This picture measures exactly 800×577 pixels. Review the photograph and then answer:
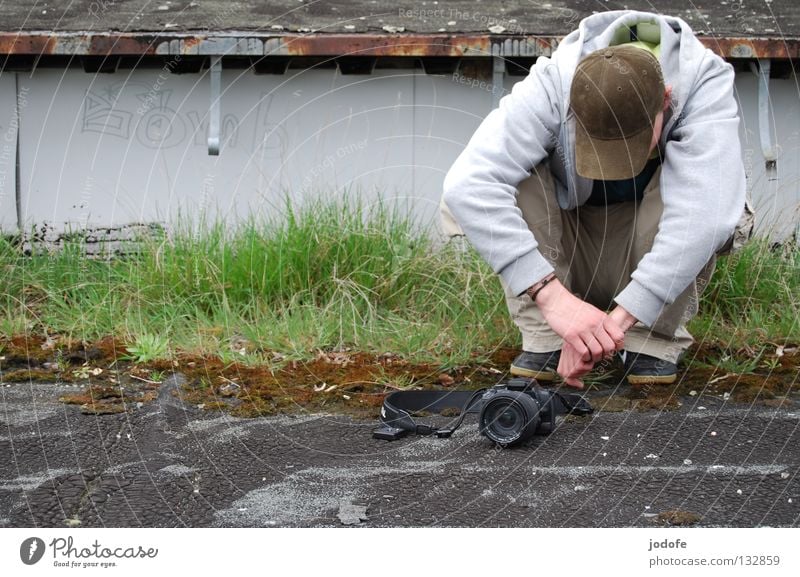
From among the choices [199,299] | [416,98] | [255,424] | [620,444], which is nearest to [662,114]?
[620,444]

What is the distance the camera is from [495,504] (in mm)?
2486

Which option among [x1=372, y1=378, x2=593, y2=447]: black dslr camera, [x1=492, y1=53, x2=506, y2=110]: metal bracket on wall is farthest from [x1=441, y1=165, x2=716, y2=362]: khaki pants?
[x1=492, y1=53, x2=506, y2=110]: metal bracket on wall

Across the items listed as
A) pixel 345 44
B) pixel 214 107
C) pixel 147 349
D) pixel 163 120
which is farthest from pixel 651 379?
pixel 163 120

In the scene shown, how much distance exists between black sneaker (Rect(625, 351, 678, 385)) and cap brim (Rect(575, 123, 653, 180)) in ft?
2.71

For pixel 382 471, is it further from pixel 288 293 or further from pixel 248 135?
pixel 248 135

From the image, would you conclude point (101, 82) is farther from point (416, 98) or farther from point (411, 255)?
point (411, 255)

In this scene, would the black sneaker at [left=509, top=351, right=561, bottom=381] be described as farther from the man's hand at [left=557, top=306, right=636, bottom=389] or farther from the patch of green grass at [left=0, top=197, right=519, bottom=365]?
the man's hand at [left=557, top=306, right=636, bottom=389]

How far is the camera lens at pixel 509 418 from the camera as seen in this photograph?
282 centimetres

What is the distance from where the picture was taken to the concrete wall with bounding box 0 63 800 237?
5.34m

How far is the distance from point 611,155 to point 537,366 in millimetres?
925

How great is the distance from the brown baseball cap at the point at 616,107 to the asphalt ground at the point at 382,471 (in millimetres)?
828

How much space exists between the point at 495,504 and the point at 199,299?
2.12 m

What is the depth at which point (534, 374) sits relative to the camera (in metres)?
3.48

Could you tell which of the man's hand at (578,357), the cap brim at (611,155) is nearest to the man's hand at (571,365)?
the man's hand at (578,357)
